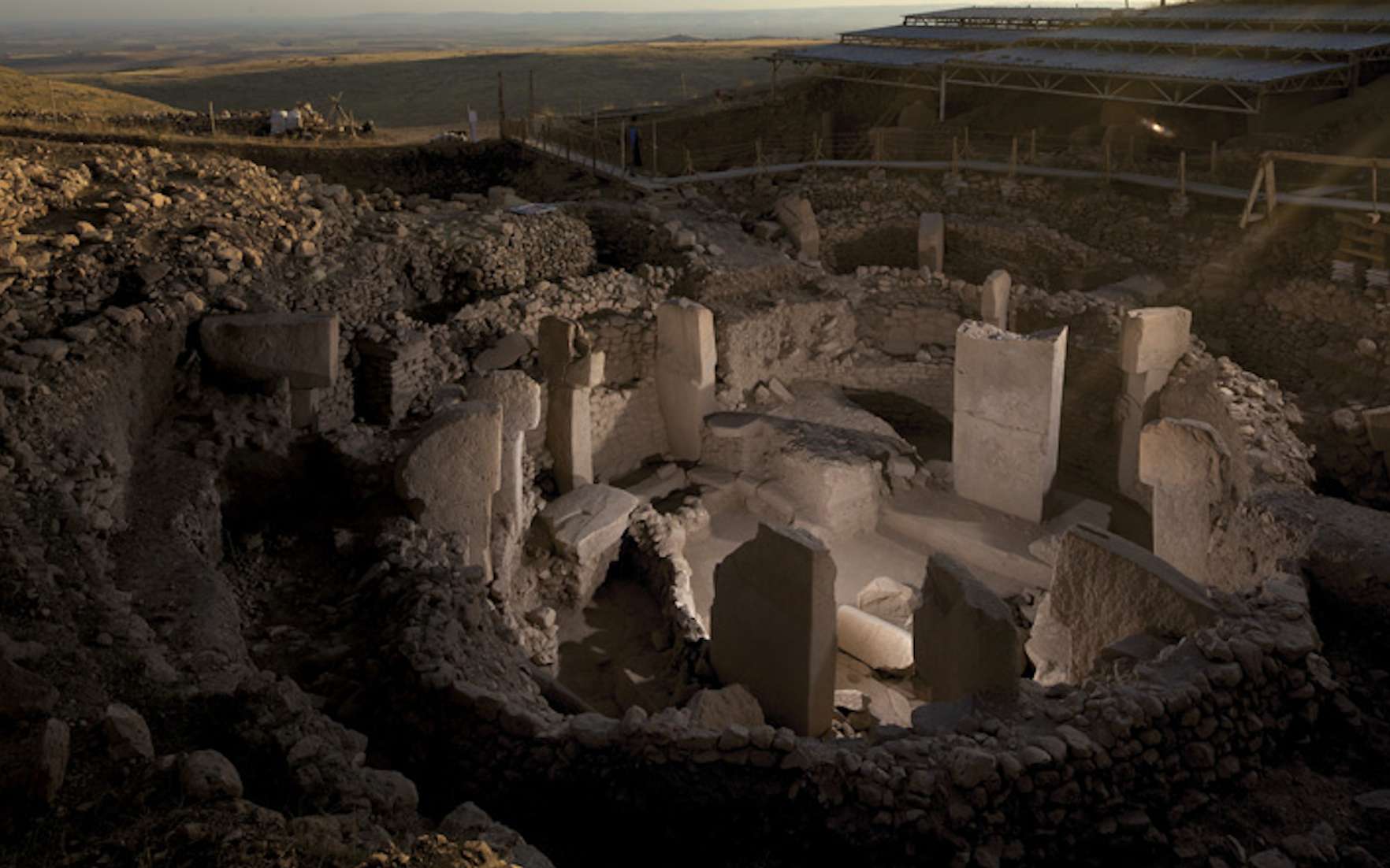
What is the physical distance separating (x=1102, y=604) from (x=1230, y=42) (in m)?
14.5

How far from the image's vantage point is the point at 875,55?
22406 millimetres

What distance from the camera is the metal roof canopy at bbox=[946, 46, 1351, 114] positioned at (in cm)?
1653

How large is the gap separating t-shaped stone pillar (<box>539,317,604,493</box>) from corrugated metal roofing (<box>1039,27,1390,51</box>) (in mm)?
13075

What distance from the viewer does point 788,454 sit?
39.8ft

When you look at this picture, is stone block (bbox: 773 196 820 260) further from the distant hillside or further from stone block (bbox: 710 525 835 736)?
the distant hillside

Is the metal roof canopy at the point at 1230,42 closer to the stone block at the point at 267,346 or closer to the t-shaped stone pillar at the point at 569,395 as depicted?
the t-shaped stone pillar at the point at 569,395

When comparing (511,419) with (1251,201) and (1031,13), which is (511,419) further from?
(1031,13)

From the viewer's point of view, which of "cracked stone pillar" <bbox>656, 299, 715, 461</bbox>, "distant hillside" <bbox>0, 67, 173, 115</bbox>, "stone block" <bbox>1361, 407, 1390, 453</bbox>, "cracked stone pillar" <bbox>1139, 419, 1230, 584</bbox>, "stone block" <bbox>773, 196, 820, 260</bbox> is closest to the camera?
"cracked stone pillar" <bbox>1139, 419, 1230, 584</bbox>

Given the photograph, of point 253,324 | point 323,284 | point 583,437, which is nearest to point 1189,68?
point 583,437

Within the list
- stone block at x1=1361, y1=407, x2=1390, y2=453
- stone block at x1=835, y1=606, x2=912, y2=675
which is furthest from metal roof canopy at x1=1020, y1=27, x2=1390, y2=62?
stone block at x1=835, y1=606, x2=912, y2=675

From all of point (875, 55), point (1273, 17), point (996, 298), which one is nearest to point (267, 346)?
point (996, 298)

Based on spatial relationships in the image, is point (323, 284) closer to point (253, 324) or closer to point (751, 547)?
point (253, 324)

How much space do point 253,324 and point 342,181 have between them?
11.5m

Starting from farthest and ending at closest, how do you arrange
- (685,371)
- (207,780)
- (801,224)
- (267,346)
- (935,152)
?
(935,152) → (801,224) → (685,371) → (267,346) → (207,780)
